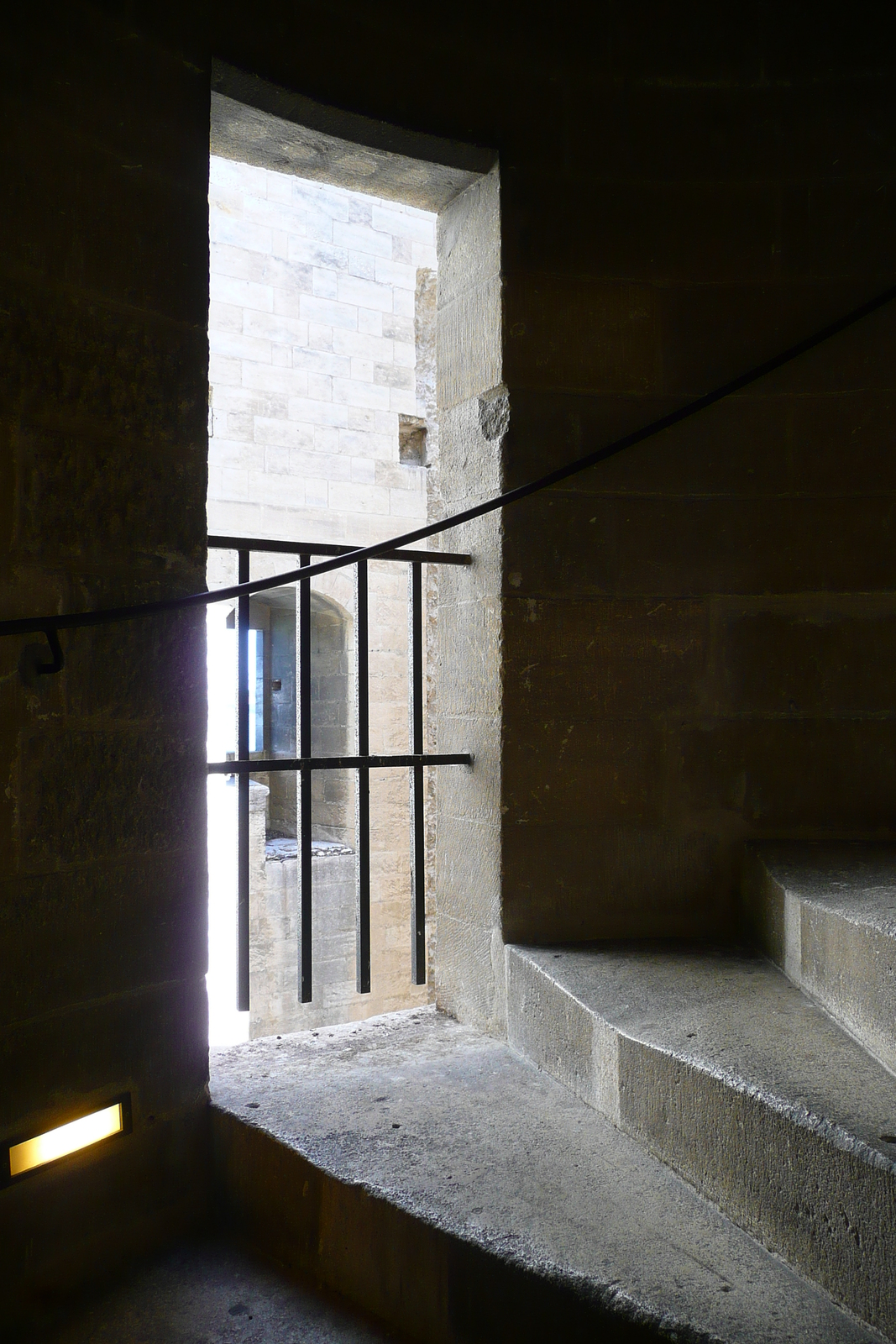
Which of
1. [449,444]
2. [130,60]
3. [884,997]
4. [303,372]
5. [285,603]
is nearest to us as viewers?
[884,997]

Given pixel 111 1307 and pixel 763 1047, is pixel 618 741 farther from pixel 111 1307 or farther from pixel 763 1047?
pixel 111 1307

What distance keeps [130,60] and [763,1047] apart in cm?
190

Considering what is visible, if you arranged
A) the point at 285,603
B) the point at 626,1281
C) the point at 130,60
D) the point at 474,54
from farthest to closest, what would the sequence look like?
1. the point at 285,603
2. the point at 474,54
3. the point at 130,60
4. the point at 626,1281

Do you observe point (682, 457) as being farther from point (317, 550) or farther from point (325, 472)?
point (325, 472)

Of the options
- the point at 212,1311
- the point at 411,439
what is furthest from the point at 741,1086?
the point at 411,439

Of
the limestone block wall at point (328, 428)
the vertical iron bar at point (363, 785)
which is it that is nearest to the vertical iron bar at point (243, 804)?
the vertical iron bar at point (363, 785)

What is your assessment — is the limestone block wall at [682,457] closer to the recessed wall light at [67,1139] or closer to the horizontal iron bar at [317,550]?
the horizontal iron bar at [317,550]

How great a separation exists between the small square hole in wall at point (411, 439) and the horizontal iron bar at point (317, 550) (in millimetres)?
5196

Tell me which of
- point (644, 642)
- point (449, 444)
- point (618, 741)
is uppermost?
point (449, 444)

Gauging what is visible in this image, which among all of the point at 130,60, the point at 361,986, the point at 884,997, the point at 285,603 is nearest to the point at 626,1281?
the point at 884,997

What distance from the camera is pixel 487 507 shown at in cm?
180

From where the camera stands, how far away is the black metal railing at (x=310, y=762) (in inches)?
73.9

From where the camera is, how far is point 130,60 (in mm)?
1637

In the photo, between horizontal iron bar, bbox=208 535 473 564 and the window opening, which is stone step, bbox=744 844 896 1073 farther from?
the window opening
